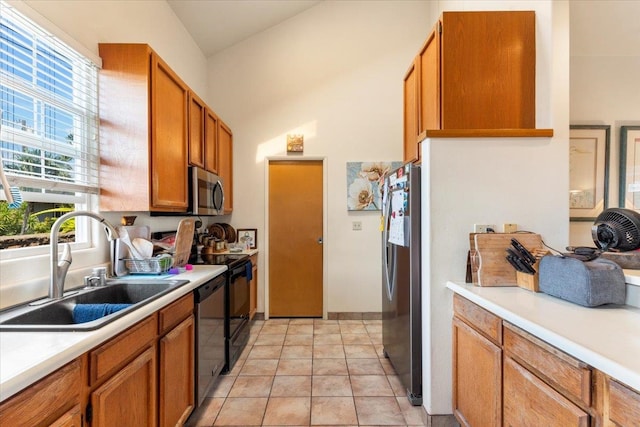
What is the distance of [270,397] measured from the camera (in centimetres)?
227

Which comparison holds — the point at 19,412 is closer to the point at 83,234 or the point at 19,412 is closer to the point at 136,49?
the point at 83,234

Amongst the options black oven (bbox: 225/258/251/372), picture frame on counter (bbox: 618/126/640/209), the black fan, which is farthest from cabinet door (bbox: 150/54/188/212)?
picture frame on counter (bbox: 618/126/640/209)

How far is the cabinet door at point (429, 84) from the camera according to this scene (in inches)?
77.4

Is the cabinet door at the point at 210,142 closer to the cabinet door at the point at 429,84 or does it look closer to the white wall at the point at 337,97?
the white wall at the point at 337,97

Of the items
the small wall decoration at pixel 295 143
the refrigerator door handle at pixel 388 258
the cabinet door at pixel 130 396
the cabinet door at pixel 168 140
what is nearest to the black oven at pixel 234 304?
the cabinet door at pixel 168 140

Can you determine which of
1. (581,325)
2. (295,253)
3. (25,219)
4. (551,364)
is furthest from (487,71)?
(295,253)

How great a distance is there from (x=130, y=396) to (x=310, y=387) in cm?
142

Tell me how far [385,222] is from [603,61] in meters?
2.18

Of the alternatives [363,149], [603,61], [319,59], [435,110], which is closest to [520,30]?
[435,110]

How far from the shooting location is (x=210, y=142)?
314 cm

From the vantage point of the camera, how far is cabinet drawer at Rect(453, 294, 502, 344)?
1.42m

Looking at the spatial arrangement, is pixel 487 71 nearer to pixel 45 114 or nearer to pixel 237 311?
pixel 45 114

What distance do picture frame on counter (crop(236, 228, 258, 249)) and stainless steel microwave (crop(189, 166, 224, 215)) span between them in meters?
0.88

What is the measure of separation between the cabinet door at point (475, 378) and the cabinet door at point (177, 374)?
153cm
